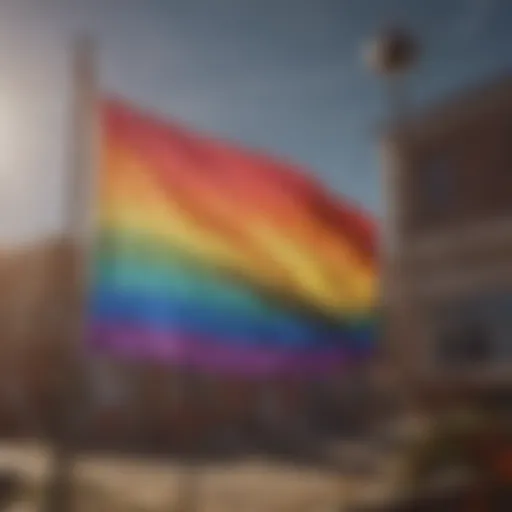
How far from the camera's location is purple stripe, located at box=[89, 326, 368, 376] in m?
1.28

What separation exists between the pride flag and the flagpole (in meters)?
0.02

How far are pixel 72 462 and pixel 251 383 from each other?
31 cm

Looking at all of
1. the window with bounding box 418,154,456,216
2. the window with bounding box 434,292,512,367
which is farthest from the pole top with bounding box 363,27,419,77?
the window with bounding box 434,292,512,367

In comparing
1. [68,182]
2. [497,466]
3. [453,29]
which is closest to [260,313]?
[68,182]

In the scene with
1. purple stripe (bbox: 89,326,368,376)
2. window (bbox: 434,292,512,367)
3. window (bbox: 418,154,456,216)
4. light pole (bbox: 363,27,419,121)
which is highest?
light pole (bbox: 363,27,419,121)

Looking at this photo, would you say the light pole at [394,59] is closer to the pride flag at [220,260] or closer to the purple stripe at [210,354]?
the pride flag at [220,260]

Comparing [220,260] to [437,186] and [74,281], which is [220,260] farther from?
[437,186]

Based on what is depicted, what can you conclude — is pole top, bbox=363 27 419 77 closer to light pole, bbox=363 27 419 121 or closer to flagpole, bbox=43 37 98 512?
light pole, bbox=363 27 419 121

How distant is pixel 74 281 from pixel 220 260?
243mm

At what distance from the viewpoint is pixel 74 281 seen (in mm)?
1239

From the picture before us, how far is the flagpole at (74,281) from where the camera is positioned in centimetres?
122

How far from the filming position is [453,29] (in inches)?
61.0

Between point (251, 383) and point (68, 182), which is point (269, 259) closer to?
point (251, 383)

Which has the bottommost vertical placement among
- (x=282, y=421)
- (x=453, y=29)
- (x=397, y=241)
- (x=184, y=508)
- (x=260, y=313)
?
(x=184, y=508)
